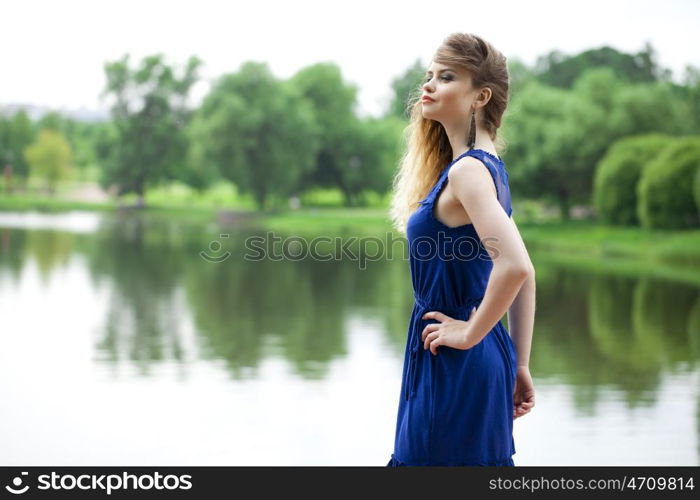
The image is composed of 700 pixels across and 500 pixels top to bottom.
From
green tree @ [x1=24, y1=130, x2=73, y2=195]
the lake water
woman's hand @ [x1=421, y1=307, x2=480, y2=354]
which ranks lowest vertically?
Answer: the lake water

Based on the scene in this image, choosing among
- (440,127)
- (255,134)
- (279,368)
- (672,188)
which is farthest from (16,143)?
(440,127)

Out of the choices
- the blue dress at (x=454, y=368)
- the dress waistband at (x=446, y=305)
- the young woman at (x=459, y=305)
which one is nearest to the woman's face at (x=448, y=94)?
the young woman at (x=459, y=305)

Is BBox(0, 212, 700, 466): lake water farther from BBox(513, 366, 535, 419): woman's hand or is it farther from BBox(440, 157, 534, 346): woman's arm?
BBox(440, 157, 534, 346): woman's arm

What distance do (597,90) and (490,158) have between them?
106 feet

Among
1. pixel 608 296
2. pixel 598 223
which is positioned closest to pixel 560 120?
pixel 598 223

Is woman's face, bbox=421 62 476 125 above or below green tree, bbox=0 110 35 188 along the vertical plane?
below

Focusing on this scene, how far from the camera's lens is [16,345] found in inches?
443

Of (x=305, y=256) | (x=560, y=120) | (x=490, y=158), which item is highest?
(x=560, y=120)

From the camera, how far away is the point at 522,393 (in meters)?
2.44

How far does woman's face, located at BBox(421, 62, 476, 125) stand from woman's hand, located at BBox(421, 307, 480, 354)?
1.51 ft

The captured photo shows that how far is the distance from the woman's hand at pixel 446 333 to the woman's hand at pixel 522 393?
24cm

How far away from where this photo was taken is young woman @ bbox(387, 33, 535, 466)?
88.1 inches

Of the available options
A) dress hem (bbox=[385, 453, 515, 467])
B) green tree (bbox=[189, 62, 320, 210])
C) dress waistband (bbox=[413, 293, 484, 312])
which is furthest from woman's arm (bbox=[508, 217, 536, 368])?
green tree (bbox=[189, 62, 320, 210])

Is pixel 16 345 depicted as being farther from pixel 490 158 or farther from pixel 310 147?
pixel 310 147
